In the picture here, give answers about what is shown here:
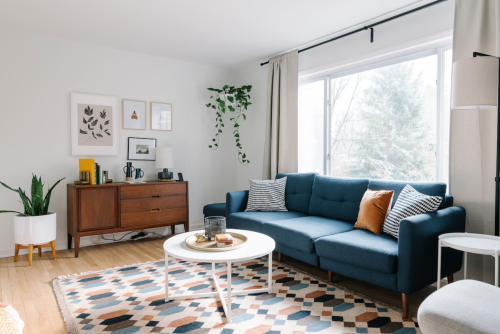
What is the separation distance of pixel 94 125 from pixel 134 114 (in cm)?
52

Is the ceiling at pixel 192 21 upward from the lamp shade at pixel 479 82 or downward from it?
upward

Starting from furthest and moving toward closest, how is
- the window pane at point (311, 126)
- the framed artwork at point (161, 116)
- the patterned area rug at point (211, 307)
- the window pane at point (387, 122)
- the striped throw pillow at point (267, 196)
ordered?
the framed artwork at point (161, 116), the window pane at point (311, 126), the striped throw pillow at point (267, 196), the window pane at point (387, 122), the patterned area rug at point (211, 307)

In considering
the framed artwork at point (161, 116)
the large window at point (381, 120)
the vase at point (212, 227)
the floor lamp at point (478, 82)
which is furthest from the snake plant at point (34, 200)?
the floor lamp at point (478, 82)

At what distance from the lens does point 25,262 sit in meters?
3.47

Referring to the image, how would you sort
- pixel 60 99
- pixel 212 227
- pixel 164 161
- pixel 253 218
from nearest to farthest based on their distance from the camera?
pixel 212 227 → pixel 253 218 → pixel 60 99 → pixel 164 161

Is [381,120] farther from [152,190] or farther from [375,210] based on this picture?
[152,190]

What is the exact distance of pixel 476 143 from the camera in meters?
2.62

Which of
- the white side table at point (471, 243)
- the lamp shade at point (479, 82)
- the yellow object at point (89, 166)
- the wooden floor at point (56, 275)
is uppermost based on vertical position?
the lamp shade at point (479, 82)

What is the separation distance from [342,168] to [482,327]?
8.88 feet

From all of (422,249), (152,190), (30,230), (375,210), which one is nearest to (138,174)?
(152,190)

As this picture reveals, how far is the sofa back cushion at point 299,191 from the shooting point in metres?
3.78

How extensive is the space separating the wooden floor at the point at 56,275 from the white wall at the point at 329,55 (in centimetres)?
176

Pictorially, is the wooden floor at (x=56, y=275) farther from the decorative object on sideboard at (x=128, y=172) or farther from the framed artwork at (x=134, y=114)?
the framed artwork at (x=134, y=114)

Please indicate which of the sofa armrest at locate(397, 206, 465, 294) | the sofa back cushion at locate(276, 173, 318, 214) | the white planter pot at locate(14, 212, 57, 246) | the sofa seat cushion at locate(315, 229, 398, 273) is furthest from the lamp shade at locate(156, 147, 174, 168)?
the sofa armrest at locate(397, 206, 465, 294)
